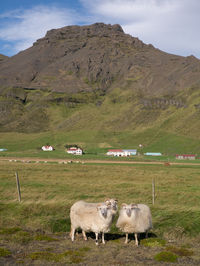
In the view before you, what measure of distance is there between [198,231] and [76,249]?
24.0 ft

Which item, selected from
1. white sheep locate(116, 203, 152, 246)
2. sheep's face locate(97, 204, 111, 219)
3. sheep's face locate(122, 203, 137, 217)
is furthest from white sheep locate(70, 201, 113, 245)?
sheep's face locate(122, 203, 137, 217)

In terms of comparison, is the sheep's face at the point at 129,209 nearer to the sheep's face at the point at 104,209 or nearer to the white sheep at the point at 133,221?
the white sheep at the point at 133,221

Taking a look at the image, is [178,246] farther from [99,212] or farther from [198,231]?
[99,212]

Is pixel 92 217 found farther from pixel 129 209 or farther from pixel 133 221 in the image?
pixel 133 221

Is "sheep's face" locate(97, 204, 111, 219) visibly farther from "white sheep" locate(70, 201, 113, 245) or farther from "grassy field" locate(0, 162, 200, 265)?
"grassy field" locate(0, 162, 200, 265)

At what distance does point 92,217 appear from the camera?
15.9 m

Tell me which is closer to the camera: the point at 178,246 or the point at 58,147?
the point at 178,246

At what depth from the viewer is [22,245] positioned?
15125 millimetres

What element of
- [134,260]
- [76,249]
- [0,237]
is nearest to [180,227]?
[134,260]

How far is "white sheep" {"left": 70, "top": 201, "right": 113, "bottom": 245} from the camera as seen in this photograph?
15492mm

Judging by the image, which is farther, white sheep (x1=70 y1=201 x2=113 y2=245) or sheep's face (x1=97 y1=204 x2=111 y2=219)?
white sheep (x1=70 y1=201 x2=113 y2=245)

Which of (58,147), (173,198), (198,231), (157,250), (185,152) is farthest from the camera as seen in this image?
(58,147)

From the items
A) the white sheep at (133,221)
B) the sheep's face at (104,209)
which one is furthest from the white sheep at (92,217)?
the white sheep at (133,221)

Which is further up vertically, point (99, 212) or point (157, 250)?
point (99, 212)
